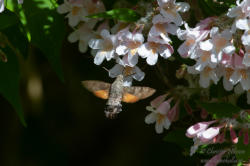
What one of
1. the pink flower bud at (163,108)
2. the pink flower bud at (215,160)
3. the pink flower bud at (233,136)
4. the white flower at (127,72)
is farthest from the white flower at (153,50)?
the pink flower bud at (215,160)

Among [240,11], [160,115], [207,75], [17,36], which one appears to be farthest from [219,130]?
[17,36]

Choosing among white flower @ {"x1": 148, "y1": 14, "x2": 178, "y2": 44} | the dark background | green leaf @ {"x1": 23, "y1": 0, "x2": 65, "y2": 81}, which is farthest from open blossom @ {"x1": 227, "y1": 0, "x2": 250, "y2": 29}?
the dark background

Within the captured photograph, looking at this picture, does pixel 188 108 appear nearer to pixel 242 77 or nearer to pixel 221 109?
pixel 221 109

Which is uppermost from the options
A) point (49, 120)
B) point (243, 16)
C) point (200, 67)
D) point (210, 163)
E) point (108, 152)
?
point (243, 16)

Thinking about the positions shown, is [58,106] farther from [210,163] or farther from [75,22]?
[210,163]

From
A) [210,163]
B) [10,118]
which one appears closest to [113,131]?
[10,118]

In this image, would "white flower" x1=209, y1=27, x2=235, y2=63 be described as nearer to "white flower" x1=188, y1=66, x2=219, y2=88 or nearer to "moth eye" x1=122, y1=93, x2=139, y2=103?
"white flower" x1=188, y1=66, x2=219, y2=88
